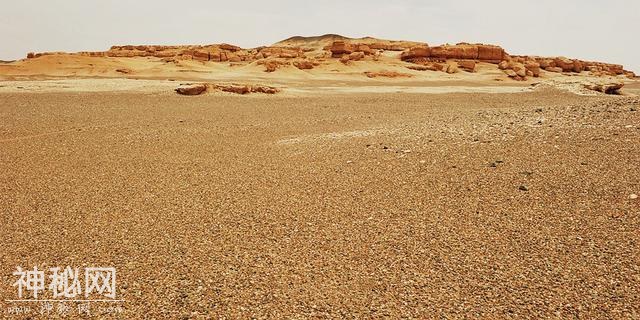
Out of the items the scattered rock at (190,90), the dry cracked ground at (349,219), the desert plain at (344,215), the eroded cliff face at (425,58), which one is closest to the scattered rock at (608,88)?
the desert plain at (344,215)

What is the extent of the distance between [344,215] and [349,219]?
15 centimetres

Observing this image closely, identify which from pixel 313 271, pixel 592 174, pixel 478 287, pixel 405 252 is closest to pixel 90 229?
pixel 313 271

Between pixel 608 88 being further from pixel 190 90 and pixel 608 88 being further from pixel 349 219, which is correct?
pixel 349 219

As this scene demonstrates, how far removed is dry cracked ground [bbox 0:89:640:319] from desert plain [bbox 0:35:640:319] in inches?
1.0

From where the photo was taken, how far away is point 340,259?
4.28 meters

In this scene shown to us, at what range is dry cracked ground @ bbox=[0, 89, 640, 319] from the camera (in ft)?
11.8

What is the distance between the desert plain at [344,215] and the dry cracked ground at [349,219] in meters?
0.02

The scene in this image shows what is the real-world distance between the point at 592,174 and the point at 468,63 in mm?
51751

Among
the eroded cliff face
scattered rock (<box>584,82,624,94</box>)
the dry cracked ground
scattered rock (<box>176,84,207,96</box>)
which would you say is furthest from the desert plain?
the eroded cliff face

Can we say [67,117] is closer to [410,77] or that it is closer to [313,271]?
[313,271]

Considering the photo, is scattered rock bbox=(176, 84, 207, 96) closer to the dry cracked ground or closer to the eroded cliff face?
the dry cracked ground

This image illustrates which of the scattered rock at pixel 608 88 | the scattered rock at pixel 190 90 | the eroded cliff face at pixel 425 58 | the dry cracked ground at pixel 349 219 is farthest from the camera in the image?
the eroded cliff face at pixel 425 58

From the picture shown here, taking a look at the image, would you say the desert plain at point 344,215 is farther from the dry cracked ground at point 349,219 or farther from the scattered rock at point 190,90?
the scattered rock at point 190,90

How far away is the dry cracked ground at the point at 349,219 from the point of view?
3.60 meters
